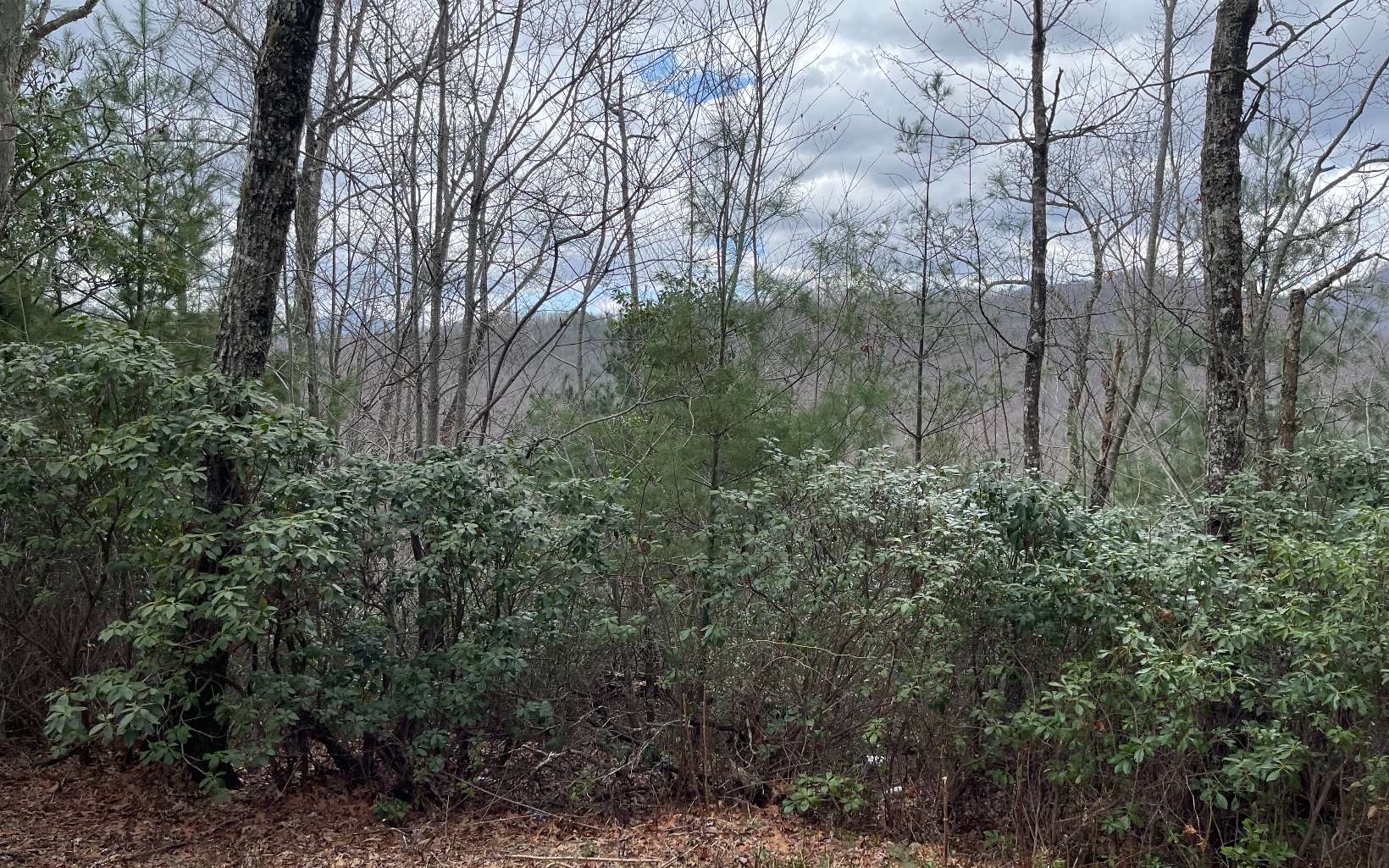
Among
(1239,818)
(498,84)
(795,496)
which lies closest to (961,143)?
(498,84)

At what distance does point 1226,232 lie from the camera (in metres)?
5.38

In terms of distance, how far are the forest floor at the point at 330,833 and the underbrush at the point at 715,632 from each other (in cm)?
19

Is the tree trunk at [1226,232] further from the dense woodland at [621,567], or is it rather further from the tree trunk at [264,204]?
the tree trunk at [264,204]

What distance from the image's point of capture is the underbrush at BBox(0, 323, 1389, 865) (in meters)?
4.23

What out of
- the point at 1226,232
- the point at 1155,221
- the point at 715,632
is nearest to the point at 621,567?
the point at 715,632

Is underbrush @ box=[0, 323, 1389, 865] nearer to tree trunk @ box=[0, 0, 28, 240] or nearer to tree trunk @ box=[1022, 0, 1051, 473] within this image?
tree trunk @ box=[1022, 0, 1051, 473]

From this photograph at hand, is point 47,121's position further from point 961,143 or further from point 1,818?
point 961,143

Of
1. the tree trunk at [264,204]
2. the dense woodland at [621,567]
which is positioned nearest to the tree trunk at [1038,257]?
the dense woodland at [621,567]

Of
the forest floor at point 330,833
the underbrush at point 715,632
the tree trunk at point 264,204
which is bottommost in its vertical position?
the forest floor at point 330,833

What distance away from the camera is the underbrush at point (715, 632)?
4.23 meters

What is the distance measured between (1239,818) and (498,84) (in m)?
6.55

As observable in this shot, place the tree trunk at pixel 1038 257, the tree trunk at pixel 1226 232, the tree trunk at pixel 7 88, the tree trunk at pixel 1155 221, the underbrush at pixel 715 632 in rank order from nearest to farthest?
the underbrush at pixel 715 632 → the tree trunk at pixel 1226 232 → the tree trunk at pixel 7 88 → the tree trunk at pixel 1038 257 → the tree trunk at pixel 1155 221

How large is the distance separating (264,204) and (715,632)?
3.31m

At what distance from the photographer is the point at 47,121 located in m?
7.95
